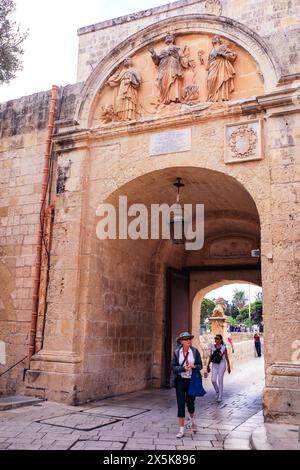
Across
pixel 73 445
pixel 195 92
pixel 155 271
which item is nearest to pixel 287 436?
pixel 73 445

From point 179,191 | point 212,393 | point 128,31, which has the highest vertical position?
point 128,31

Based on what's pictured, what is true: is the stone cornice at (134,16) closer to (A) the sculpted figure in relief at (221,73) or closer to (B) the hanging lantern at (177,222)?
(A) the sculpted figure in relief at (221,73)

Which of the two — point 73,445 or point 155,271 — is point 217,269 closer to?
point 155,271

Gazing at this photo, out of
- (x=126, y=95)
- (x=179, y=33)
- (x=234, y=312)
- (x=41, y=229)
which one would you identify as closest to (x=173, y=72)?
(x=179, y=33)

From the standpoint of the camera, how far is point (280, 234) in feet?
19.2

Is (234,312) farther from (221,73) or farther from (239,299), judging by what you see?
(221,73)

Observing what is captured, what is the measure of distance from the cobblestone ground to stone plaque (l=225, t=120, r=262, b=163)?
11.9 feet

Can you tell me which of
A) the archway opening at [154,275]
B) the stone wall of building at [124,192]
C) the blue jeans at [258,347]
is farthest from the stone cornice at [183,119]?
the blue jeans at [258,347]

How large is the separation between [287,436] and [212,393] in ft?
14.9

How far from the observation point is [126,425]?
17.6 feet

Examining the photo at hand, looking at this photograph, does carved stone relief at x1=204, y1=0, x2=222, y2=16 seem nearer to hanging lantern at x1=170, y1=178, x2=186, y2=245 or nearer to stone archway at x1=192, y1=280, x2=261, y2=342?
hanging lantern at x1=170, y1=178, x2=186, y2=245

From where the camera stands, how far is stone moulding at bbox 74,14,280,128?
6539mm

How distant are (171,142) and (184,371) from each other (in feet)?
11.9

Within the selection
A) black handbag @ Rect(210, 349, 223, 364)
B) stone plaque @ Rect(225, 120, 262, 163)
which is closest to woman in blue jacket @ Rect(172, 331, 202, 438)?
stone plaque @ Rect(225, 120, 262, 163)
